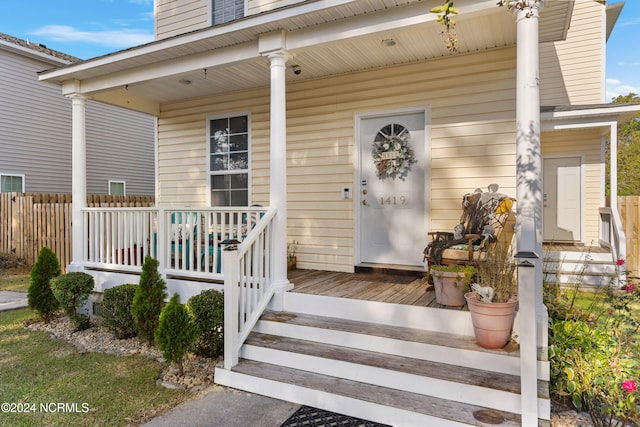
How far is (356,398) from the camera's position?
2721 millimetres

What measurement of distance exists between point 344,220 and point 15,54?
1075 cm

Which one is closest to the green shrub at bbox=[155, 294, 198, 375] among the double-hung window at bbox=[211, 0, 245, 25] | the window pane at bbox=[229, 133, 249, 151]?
the window pane at bbox=[229, 133, 249, 151]

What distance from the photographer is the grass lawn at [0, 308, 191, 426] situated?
2.76 meters

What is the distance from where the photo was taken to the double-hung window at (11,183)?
10.1 metres

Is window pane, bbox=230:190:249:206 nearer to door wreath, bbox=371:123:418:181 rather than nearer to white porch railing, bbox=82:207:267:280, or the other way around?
white porch railing, bbox=82:207:267:280

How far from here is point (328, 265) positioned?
5.54 meters

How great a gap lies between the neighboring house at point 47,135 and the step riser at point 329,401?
10.4 m

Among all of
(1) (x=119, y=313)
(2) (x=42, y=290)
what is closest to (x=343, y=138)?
(1) (x=119, y=313)

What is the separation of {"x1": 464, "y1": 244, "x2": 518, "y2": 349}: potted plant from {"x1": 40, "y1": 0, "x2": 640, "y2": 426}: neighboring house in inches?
5.8

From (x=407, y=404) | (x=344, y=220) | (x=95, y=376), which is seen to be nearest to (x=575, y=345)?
(x=407, y=404)

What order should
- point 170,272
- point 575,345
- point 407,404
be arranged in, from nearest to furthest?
point 407,404 → point 575,345 → point 170,272

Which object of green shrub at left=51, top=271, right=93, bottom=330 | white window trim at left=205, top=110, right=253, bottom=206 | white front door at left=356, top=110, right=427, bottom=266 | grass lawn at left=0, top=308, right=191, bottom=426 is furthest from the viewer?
white window trim at left=205, top=110, right=253, bottom=206

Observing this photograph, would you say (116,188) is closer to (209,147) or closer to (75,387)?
(209,147)

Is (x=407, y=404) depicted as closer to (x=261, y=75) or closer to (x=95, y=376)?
(x=95, y=376)
